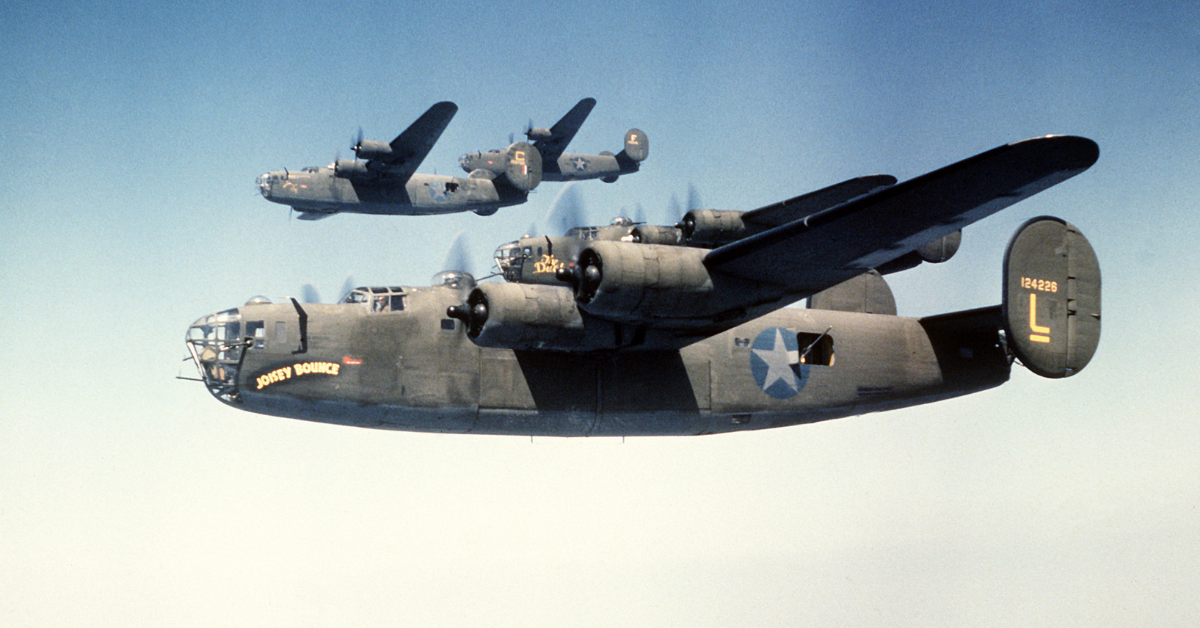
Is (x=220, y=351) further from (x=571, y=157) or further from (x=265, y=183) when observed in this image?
(x=571, y=157)

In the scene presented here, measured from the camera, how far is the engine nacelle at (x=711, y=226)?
18.1 metres

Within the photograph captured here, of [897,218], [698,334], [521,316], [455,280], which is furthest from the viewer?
[455,280]

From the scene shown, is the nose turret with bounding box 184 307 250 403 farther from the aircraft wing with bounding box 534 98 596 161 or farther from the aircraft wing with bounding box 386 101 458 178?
the aircraft wing with bounding box 534 98 596 161

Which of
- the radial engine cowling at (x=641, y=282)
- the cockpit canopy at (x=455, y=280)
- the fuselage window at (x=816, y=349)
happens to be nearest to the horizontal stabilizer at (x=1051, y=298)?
the fuselage window at (x=816, y=349)

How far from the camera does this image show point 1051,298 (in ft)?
51.5

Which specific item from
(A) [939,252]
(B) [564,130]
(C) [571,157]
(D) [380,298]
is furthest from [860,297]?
(C) [571,157]

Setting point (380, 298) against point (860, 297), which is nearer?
point (380, 298)

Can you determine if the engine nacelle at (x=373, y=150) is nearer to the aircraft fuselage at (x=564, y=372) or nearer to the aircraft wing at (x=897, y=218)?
the aircraft fuselage at (x=564, y=372)

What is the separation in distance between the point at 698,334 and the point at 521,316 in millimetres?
2510

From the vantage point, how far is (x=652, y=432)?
1487 centimetres

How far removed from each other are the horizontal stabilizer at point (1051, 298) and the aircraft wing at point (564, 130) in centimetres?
2694

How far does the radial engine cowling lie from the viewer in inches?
471

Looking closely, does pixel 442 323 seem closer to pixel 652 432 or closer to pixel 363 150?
pixel 652 432

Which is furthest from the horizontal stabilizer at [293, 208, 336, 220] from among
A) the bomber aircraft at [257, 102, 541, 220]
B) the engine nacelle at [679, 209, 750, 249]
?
the engine nacelle at [679, 209, 750, 249]
